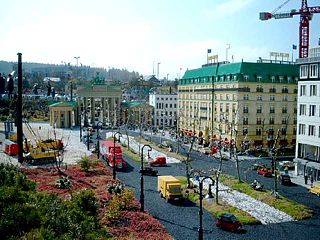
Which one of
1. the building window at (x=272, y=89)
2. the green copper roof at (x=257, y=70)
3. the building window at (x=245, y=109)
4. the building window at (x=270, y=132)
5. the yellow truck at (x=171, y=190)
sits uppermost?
the green copper roof at (x=257, y=70)

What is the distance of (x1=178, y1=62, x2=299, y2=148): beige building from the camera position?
2382 inches

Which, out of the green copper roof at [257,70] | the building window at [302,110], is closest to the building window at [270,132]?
the green copper roof at [257,70]

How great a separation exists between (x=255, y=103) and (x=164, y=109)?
4520 centimetres

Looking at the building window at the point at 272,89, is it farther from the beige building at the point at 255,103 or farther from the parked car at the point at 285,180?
the parked car at the point at 285,180

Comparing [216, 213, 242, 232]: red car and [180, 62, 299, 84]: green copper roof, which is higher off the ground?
[180, 62, 299, 84]: green copper roof

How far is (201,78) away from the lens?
74.9 meters

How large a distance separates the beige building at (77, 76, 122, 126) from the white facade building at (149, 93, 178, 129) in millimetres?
10763

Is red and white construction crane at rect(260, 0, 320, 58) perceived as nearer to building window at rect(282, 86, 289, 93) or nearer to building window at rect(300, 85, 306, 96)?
building window at rect(282, 86, 289, 93)

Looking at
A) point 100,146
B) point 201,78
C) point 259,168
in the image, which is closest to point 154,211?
point 259,168

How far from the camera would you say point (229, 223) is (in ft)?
85.4

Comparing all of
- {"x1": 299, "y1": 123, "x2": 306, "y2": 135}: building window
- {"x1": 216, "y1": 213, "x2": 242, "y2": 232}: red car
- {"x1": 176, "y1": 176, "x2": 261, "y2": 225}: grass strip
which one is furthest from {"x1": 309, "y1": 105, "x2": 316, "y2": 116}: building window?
{"x1": 216, "y1": 213, "x2": 242, "y2": 232}: red car

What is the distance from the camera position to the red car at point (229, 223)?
85.0ft

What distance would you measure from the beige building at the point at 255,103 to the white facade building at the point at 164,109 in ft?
117

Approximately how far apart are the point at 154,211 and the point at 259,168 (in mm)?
21594
